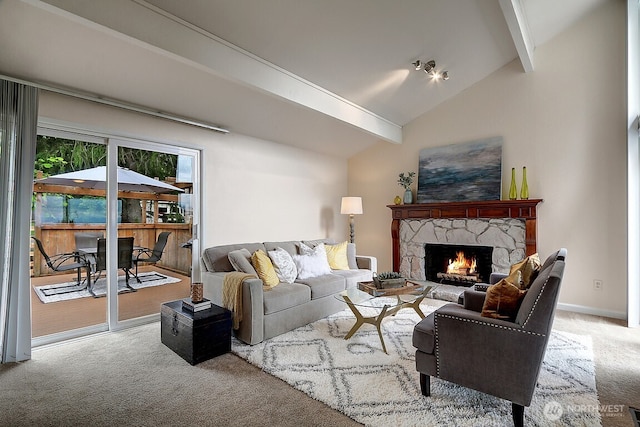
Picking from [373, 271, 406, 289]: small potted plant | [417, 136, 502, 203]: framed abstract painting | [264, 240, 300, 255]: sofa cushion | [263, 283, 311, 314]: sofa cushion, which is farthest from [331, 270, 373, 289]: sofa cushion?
[417, 136, 502, 203]: framed abstract painting

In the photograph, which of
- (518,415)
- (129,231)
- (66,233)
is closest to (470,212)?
(518,415)

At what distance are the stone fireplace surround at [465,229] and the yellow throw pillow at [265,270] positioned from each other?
2.71 metres

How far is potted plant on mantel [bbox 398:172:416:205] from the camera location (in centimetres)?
545

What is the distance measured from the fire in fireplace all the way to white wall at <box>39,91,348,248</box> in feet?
5.90

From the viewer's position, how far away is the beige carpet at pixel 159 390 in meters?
1.99

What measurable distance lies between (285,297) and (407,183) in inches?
126

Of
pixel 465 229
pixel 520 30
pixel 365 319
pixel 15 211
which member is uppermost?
pixel 520 30

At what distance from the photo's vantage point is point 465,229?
195 inches

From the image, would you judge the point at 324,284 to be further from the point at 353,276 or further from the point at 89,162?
the point at 89,162

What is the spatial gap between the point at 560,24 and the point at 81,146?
5779 mm

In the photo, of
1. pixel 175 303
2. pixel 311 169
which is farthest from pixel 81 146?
pixel 311 169

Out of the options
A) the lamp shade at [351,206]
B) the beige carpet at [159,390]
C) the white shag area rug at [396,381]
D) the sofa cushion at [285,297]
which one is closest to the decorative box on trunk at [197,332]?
the beige carpet at [159,390]

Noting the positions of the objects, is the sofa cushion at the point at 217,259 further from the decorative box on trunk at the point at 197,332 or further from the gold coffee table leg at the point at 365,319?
the gold coffee table leg at the point at 365,319

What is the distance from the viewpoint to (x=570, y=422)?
1.93 metres
